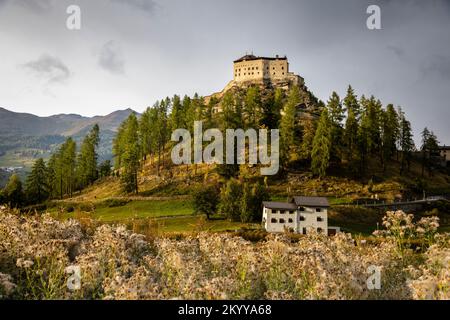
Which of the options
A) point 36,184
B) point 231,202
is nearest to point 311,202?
point 231,202

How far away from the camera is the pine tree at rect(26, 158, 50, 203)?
88250 mm

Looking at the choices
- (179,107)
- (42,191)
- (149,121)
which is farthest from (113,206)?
(179,107)

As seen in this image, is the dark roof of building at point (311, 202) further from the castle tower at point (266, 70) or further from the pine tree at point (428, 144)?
the castle tower at point (266, 70)

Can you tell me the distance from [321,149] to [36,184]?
2475 inches

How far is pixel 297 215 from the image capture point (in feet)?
207

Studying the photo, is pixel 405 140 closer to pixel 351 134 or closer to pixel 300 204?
pixel 351 134

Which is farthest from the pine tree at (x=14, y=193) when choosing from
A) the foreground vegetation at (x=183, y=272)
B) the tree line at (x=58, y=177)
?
the foreground vegetation at (x=183, y=272)

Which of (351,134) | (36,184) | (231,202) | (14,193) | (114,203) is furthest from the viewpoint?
(351,134)

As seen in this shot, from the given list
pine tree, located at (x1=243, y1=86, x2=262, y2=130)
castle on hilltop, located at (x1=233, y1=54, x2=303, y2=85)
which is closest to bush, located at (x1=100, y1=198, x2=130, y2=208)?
pine tree, located at (x1=243, y1=86, x2=262, y2=130)

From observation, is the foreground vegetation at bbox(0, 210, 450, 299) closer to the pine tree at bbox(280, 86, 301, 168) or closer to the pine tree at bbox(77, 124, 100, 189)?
the pine tree at bbox(280, 86, 301, 168)
